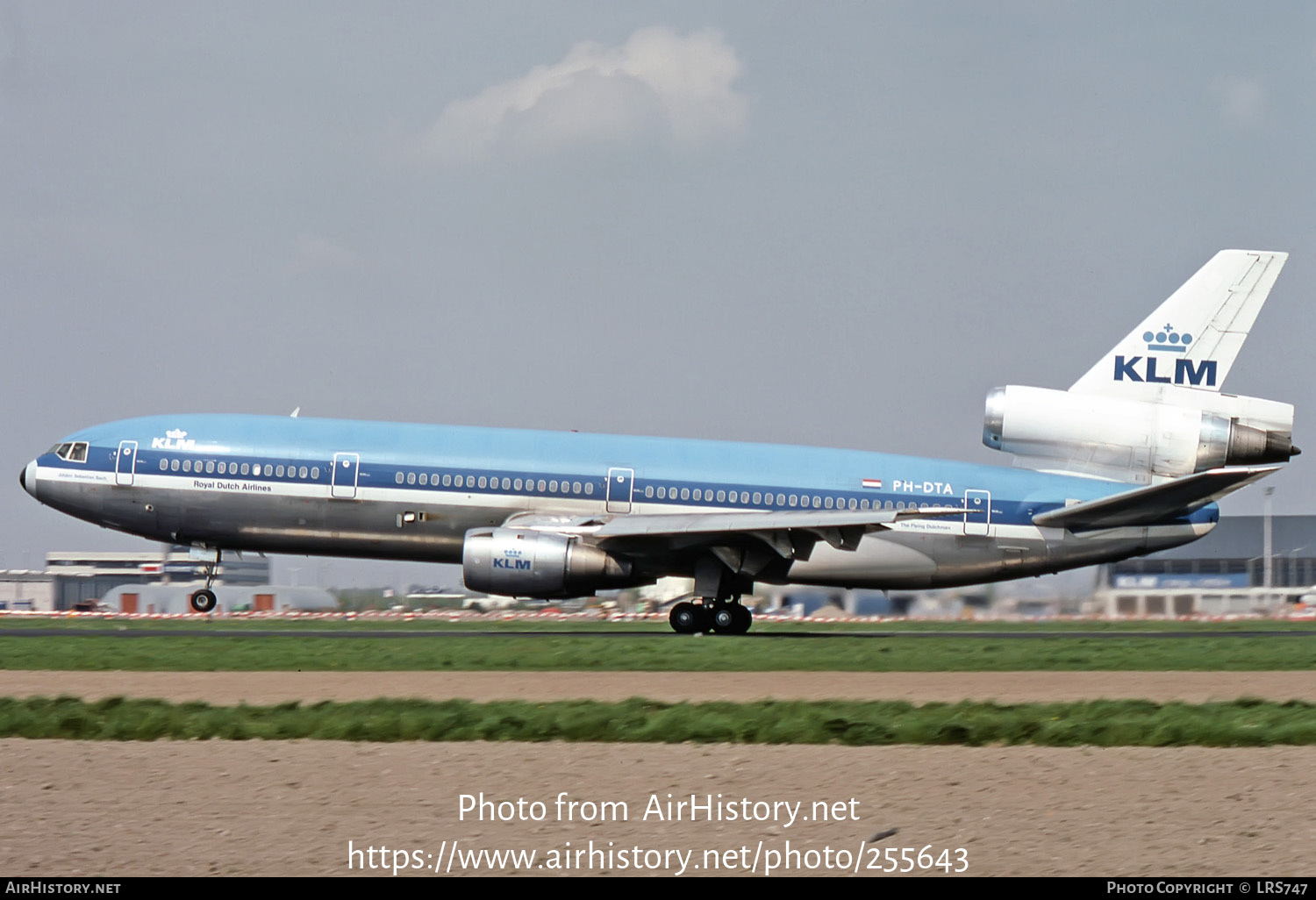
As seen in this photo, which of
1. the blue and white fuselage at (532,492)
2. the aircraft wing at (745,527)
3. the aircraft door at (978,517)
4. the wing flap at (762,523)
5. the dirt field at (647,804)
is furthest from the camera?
the aircraft door at (978,517)

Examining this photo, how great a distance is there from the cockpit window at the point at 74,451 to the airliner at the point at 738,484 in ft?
0.22

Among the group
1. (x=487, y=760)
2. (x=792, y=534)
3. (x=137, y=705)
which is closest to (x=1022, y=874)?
(x=487, y=760)

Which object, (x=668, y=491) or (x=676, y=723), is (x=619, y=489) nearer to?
(x=668, y=491)

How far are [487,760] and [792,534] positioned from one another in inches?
691

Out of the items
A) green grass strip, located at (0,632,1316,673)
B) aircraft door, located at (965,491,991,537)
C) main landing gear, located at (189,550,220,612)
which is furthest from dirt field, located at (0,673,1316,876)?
main landing gear, located at (189,550,220,612)

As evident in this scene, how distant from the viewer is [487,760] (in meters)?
14.0

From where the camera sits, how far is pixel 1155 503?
3172 cm

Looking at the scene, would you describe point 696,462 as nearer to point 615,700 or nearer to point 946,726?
point 615,700

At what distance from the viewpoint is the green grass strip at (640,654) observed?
24.3 m

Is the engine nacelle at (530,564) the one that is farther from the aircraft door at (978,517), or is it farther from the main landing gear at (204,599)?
the aircraft door at (978,517)

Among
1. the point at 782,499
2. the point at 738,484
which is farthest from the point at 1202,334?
the point at 738,484

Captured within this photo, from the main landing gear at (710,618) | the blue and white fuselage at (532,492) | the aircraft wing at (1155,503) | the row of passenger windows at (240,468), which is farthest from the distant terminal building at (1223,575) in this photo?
the row of passenger windows at (240,468)

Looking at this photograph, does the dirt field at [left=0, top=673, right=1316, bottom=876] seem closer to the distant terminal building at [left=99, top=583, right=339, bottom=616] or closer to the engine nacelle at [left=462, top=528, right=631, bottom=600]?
the engine nacelle at [left=462, top=528, right=631, bottom=600]

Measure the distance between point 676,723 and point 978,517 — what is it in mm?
18220
